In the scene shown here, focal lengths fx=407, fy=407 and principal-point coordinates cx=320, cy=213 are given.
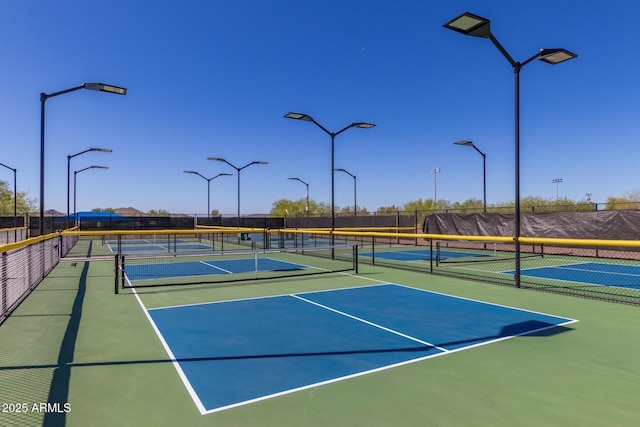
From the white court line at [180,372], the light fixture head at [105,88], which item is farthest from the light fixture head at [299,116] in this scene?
the white court line at [180,372]

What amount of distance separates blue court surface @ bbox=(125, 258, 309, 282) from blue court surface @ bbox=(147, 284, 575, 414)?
5.42m

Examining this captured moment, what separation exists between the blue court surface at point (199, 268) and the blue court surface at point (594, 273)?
899cm

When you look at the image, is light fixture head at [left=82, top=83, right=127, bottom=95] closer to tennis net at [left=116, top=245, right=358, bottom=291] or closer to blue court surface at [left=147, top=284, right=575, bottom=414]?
tennis net at [left=116, top=245, right=358, bottom=291]

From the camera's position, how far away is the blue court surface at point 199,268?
14352 millimetres

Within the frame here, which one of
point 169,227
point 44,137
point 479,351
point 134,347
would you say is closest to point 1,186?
point 169,227

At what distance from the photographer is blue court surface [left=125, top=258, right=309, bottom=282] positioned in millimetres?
14352

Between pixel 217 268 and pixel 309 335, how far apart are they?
9988 millimetres

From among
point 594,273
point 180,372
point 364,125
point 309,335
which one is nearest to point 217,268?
point 364,125

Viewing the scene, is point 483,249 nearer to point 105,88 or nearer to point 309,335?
point 309,335

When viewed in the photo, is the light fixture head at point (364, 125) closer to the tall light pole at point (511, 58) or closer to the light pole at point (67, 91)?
the tall light pole at point (511, 58)

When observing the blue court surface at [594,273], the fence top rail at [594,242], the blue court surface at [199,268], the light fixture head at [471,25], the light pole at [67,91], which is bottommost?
the blue court surface at [594,273]

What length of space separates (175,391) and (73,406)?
39.5 inches

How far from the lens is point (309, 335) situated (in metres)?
6.80

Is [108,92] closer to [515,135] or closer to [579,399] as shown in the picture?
[515,135]
